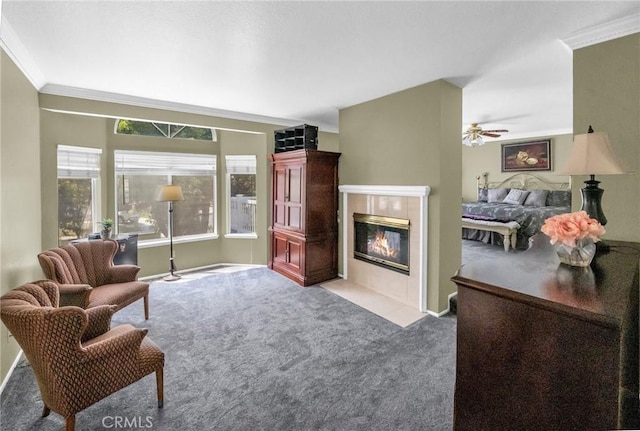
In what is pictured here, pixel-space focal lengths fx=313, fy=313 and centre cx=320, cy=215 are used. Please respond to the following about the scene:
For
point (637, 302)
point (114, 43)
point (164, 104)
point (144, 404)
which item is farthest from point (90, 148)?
point (637, 302)

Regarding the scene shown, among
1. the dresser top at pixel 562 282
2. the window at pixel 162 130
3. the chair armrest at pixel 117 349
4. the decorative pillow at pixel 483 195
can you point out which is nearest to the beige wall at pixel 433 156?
the dresser top at pixel 562 282

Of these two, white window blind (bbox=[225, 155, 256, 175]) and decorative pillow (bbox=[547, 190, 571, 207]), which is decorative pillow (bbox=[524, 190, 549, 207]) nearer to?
decorative pillow (bbox=[547, 190, 571, 207])

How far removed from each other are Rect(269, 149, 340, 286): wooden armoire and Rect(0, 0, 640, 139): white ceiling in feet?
3.07

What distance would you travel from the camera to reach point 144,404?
205 cm

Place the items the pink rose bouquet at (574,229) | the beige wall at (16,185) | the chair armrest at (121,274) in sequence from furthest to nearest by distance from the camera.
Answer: the chair armrest at (121,274) < the beige wall at (16,185) < the pink rose bouquet at (574,229)

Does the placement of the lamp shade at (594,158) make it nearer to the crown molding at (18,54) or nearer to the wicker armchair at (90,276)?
the wicker armchair at (90,276)

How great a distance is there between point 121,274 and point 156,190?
6.44 ft

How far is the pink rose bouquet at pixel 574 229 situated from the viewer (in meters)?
1.37

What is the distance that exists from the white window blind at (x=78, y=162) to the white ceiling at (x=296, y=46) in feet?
2.73

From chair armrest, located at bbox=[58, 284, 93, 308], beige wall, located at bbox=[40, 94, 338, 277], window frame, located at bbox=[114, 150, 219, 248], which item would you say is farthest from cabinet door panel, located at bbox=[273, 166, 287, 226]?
chair armrest, located at bbox=[58, 284, 93, 308]

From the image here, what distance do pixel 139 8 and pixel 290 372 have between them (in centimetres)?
272

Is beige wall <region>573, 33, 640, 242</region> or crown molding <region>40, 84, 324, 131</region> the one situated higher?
crown molding <region>40, 84, 324, 131</region>

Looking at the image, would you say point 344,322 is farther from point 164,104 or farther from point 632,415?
point 164,104

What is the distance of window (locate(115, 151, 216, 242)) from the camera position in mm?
4633
